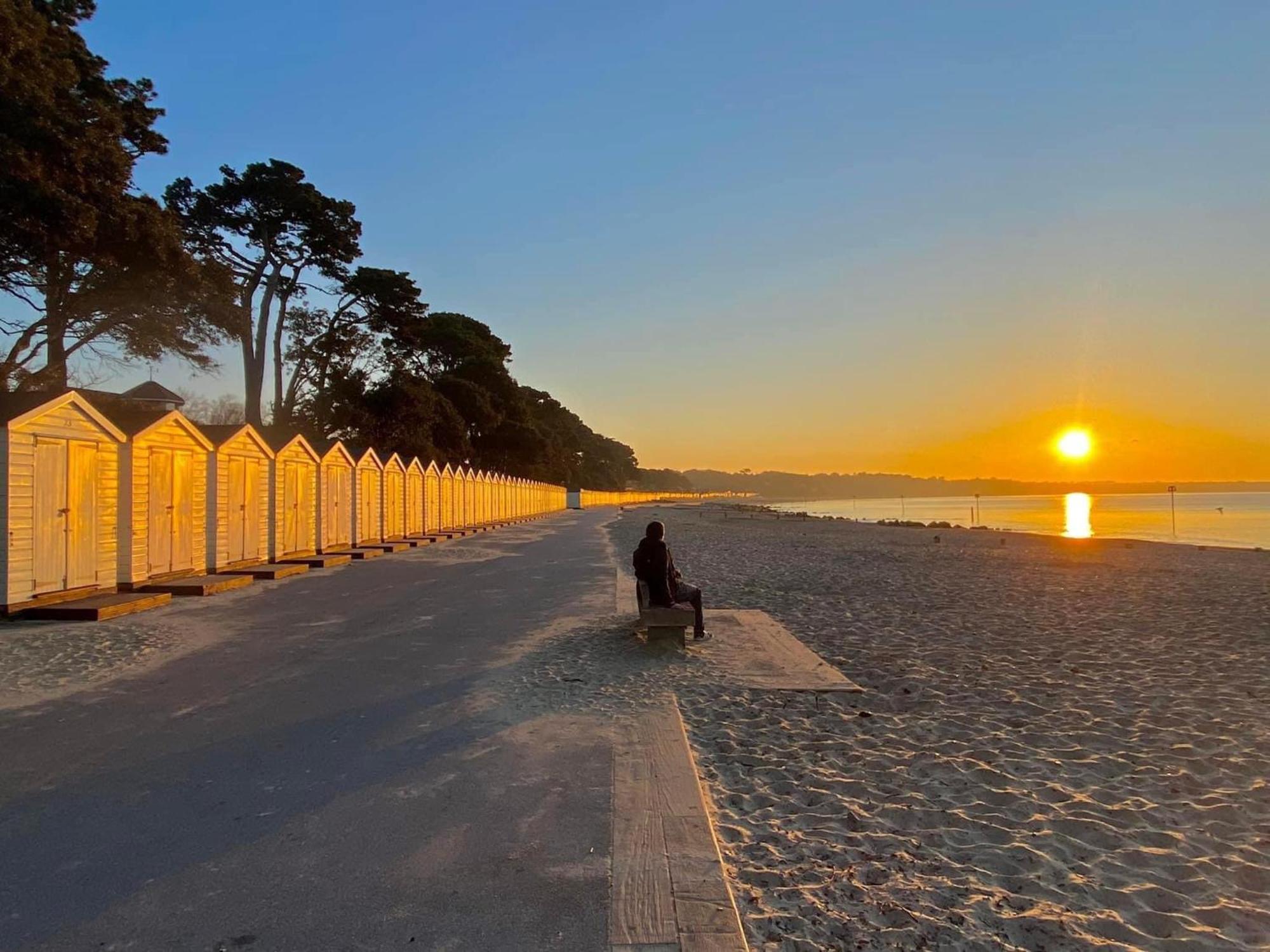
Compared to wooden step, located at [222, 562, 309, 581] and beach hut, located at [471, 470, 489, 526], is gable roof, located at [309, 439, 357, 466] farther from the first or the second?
beach hut, located at [471, 470, 489, 526]

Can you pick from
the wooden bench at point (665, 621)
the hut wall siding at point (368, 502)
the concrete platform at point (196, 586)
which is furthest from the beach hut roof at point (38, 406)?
the hut wall siding at point (368, 502)

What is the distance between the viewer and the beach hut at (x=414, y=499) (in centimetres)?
2809

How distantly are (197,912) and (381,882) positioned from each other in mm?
687

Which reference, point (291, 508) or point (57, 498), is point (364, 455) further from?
point (57, 498)

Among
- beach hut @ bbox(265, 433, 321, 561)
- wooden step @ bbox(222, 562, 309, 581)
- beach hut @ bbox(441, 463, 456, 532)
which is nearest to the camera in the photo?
wooden step @ bbox(222, 562, 309, 581)

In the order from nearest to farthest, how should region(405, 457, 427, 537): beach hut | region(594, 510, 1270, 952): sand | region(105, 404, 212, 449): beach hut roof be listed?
region(594, 510, 1270, 952): sand → region(105, 404, 212, 449): beach hut roof → region(405, 457, 427, 537): beach hut

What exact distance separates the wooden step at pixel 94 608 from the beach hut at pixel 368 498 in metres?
11.4

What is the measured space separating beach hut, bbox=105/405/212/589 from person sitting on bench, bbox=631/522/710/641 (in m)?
8.90

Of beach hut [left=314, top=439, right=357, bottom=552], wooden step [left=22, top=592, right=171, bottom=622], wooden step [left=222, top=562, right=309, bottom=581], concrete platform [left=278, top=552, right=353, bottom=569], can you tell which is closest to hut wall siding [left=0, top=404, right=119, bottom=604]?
wooden step [left=22, top=592, right=171, bottom=622]

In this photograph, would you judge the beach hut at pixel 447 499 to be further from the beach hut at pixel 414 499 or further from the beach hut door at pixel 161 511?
the beach hut door at pixel 161 511

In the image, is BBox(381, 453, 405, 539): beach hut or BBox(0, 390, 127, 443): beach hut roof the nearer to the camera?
BBox(0, 390, 127, 443): beach hut roof

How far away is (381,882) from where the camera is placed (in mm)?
3332

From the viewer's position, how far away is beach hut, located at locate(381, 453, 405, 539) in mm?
25781

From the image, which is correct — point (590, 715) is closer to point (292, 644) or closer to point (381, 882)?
point (381, 882)
